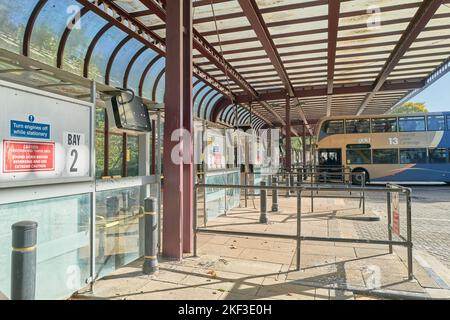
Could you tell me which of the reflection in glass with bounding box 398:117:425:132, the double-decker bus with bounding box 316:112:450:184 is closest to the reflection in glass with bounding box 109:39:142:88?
the double-decker bus with bounding box 316:112:450:184

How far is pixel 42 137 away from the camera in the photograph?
2.71 m

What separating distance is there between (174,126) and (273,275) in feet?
7.31

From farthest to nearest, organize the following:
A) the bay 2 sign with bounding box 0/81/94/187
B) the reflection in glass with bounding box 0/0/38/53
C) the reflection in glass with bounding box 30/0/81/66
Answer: the reflection in glass with bounding box 30/0/81/66 < the reflection in glass with bounding box 0/0/38/53 < the bay 2 sign with bounding box 0/81/94/187

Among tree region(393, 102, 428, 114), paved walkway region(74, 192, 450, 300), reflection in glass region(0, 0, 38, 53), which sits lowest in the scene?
paved walkway region(74, 192, 450, 300)

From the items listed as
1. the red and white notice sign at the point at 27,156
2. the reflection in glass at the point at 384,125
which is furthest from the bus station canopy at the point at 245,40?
the reflection in glass at the point at 384,125

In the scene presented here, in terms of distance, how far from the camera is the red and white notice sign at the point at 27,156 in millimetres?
2398

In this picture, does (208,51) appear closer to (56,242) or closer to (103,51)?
(103,51)

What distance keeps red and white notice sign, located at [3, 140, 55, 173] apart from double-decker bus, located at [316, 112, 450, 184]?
15039mm

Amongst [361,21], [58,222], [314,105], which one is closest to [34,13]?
[58,222]

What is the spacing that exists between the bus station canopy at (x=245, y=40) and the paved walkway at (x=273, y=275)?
2.33m

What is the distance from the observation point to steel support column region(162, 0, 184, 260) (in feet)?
13.5

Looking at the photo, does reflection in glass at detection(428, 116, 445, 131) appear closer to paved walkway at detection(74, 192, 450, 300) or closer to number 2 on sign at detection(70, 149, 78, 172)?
paved walkway at detection(74, 192, 450, 300)

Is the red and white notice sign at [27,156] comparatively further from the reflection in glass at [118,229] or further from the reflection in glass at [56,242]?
the reflection in glass at [118,229]
